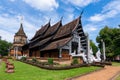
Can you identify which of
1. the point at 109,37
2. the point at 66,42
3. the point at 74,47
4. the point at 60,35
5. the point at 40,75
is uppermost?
the point at 109,37

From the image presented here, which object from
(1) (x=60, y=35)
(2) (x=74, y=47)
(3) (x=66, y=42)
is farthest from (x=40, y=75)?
(1) (x=60, y=35)

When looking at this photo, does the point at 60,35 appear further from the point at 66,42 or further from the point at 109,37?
the point at 109,37

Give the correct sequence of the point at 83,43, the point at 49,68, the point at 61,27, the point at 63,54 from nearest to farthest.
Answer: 1. the point at 49,68
2. the point at 63,54
3. the point at 83,43
4. the point at 61,27

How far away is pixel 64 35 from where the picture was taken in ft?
101

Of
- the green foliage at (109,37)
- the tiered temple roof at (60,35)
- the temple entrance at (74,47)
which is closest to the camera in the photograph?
the tiered temple roof at (60,35)

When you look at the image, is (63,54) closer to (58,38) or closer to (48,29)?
(58,38)

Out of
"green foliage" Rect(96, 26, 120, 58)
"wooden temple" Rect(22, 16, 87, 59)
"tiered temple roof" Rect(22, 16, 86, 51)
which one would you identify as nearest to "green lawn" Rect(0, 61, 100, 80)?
"wooden temple" Rect(22, 16, 87, 59)

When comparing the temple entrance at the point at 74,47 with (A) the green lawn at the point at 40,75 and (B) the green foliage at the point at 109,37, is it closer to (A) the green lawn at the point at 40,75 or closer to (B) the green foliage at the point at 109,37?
(A) the green lawn at the point at 40,75

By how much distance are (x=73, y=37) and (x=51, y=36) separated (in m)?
7.91

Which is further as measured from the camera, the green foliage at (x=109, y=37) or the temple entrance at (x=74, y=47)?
the green foliage at (x=109, y=37)

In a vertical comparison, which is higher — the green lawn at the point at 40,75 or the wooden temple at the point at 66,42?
the wooden temple at the point at 66,42

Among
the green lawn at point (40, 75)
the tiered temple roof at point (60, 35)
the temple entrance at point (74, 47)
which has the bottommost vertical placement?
the green lawn at point (40, 75)

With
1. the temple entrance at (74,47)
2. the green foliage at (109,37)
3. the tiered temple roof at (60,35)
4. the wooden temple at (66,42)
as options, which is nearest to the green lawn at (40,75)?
the wooden temple at (66,42)

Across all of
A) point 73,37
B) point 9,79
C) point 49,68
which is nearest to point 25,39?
point 73,37
